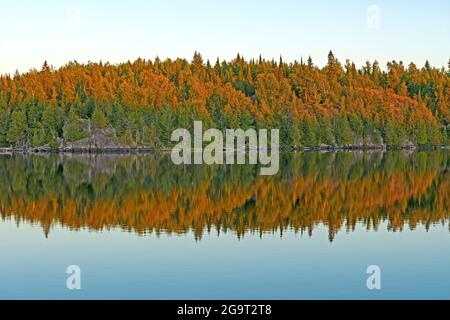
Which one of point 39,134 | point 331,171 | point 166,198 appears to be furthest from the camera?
point 39,134

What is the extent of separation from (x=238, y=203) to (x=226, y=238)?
16.6 meters

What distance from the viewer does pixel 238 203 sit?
190 feet

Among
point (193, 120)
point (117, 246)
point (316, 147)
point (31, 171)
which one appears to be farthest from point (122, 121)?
point (117, 246)

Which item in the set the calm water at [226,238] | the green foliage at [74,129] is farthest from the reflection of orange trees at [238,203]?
the green foliage at [74,129]

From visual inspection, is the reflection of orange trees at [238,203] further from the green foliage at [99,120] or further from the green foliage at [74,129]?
the green foliage at [99,120]

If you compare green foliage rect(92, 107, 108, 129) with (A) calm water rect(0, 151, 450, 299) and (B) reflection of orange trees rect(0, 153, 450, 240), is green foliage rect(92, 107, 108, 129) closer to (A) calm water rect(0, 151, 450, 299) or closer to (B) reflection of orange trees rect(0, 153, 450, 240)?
(B) reflection of orange trees rect(0, 153, 450, 240)

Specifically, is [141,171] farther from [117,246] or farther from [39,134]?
[39,134]

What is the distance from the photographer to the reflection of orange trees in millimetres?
47688

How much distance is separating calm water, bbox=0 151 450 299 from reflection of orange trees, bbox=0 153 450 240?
13 centimetres

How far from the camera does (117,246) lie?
39.3 metres

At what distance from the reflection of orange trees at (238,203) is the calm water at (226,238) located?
0.42 ft

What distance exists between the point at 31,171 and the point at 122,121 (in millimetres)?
91014

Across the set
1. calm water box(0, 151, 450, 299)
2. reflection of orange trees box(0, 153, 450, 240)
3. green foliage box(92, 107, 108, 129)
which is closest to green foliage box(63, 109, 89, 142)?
green foliage box(92, 107, 108, 129)
